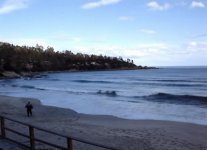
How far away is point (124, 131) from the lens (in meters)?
19.6

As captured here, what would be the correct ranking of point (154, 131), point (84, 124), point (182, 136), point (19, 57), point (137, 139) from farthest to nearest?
1. point (19, 57)
2. point (84, 124)
3. point (154, 131)
4. point (182, 136)
5. point (137, 139)

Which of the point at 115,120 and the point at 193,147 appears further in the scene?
the point at 115,120

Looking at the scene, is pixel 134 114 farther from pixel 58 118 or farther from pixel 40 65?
A: pixel 40 65

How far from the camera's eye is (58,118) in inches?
979

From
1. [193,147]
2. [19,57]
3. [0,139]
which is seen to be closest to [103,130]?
[193,147]

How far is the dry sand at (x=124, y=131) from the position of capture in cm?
1582

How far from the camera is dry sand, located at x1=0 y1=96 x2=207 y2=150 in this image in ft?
51.9

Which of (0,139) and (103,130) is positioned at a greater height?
(0,139)

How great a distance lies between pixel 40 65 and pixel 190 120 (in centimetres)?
15334

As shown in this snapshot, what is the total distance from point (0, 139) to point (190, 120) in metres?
16.5

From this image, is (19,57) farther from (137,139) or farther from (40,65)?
(137,139)

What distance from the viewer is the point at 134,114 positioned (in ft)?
93.4

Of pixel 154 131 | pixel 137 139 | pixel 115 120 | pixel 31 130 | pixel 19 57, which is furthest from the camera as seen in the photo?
pixel 19 57

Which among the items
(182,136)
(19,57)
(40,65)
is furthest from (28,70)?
(182,136)
